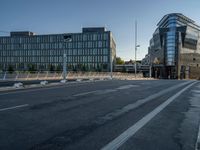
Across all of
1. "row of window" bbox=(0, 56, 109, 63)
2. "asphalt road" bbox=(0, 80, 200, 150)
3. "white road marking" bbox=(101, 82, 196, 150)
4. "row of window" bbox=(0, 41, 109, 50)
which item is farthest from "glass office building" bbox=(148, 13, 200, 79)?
"white road marking" bbox=(101, 82, 196, 150)

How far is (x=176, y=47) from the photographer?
114 m

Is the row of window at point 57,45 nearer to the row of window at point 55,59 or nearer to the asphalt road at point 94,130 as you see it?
the row of window at point 55,59

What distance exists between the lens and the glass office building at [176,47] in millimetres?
113250

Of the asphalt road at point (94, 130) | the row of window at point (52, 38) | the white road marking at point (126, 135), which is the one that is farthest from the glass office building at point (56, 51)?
the white road marking at point (126, 135)

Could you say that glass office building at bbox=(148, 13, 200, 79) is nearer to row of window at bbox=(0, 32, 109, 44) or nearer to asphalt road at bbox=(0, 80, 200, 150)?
row of window at bbox=(0, 32, 109, 44)

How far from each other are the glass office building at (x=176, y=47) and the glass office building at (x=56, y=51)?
3445cm

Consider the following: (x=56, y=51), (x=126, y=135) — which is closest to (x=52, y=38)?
(x=56, y=51)

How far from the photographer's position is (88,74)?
2467 inches

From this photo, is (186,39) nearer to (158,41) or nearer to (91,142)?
(158,41)

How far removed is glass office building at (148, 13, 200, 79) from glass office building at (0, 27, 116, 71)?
3445 centimetres

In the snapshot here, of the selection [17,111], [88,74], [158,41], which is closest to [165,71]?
[158,41]

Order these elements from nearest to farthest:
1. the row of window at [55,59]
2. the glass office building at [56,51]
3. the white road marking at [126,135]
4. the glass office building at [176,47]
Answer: the white road marking at [126,135], the glass office building at [176,47], the glass office building at [56,51], the row of window at [55,59]

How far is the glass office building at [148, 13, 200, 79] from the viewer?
11325 centimetres

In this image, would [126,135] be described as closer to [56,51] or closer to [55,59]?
[55,59]
